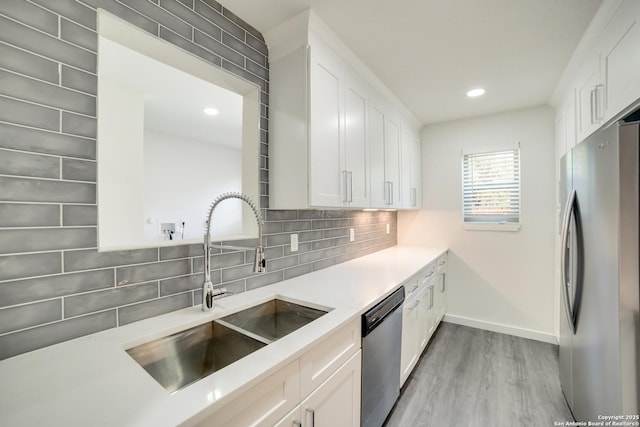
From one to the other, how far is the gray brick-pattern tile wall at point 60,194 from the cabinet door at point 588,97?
2.26 meters

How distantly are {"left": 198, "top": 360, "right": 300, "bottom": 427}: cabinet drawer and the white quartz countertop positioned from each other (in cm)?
4

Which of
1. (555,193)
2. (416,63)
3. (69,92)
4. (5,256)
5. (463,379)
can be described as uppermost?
(416,63)

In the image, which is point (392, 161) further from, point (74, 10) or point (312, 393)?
point (74, 10)

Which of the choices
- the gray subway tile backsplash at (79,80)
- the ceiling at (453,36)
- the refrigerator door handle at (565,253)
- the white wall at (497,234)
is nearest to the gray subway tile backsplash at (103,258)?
the gray subway tile backsplash at (79,80)

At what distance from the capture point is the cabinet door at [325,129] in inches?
61.9

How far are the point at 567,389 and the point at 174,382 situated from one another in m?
2.37

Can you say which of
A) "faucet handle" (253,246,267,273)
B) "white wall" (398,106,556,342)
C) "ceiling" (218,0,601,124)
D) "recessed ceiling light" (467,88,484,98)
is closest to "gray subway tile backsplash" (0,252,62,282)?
"faucet handle" (253,246,267,273)

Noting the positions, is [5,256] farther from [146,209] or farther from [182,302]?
[146,209]

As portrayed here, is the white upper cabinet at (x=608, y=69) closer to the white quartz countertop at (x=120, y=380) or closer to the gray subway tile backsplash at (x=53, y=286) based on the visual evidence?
the white quartz countertop at (x=120, y=380)

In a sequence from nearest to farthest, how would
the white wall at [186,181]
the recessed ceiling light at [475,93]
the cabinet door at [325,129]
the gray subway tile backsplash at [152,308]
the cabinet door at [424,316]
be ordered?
the gray subway tile backsplash at [152,308]
the cabinet door at [325,129]
the cabinet door at [424,316]
the recessed ceiling light at [475,93]
the white wall at [186,181]

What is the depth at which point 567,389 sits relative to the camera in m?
1.80

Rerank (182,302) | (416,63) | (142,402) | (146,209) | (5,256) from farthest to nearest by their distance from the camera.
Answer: (146,209) → (416,63) → (182,302) → (5,256) → (142,402)

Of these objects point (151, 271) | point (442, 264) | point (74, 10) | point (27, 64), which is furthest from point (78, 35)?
point (442, 264)

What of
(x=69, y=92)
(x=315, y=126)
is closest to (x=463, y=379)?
(x=315, y=126)
